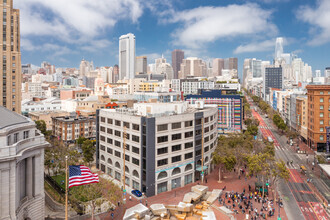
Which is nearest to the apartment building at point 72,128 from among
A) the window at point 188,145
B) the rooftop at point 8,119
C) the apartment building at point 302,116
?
the window at point 188,145

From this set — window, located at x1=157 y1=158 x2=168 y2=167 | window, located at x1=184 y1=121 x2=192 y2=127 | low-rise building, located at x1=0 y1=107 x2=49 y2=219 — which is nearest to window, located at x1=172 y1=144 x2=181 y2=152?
window, located at x1=157 y1=158 x2=168 y2=167

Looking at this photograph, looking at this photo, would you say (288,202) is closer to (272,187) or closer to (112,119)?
(272,187)

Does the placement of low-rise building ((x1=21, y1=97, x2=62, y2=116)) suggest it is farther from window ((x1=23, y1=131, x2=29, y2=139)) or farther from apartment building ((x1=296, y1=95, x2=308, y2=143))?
apartment building ((x1=296, y1=95, x2=308, y2=143))

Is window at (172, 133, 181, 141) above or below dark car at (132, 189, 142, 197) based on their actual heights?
above

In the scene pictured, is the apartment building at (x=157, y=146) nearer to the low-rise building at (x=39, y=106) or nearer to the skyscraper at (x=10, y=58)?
the skyscraper at (x=10, y=58)

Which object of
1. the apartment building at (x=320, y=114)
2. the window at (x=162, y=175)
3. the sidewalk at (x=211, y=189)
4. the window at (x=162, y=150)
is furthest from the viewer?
the apartment building at (x=320, y=114)

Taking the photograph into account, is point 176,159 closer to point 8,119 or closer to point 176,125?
point 176,125

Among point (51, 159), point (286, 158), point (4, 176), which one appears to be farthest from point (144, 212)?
point (286, 158)
